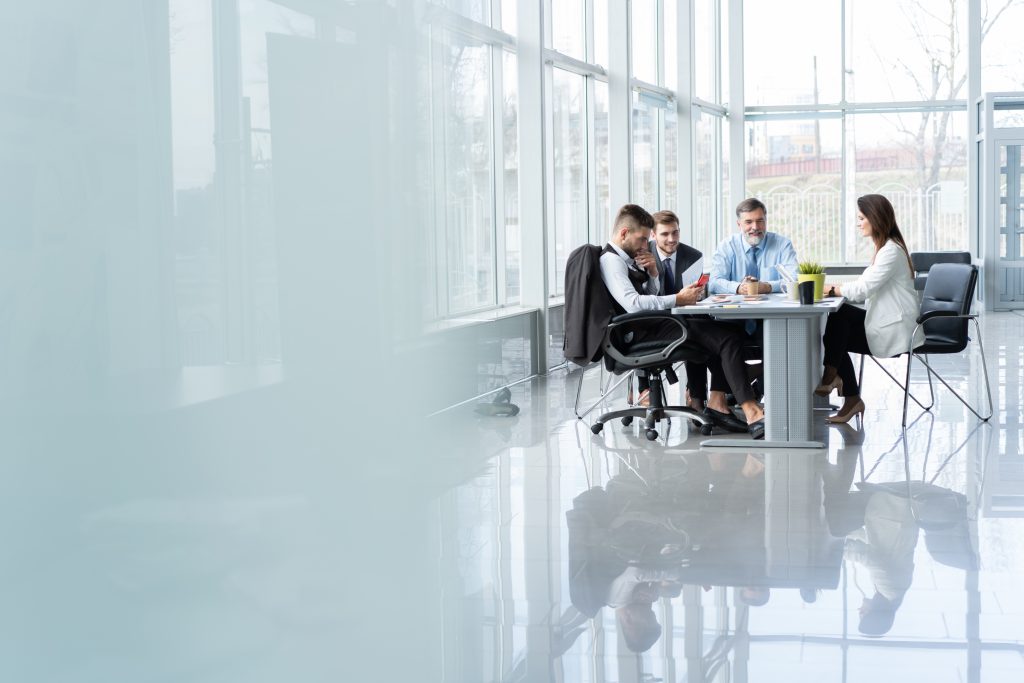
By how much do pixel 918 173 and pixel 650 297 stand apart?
11375mm

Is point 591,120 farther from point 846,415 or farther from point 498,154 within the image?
point 846,415

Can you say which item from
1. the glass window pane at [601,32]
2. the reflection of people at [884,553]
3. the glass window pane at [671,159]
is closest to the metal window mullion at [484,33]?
the glass window pane at [601,32]

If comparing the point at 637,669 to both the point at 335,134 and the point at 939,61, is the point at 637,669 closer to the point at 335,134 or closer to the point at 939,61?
the point at 335,134

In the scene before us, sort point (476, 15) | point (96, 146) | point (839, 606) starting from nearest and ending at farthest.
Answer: point (96, 146)
point (839, 606)
point (476, 15)

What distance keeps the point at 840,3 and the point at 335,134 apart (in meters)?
15.8

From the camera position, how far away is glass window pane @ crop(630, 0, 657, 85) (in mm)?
11829

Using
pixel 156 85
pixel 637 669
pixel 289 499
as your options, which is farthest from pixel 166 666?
pixel 637 669

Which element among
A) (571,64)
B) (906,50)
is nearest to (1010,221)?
(906,50)

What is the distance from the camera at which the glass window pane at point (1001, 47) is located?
15023 millimetres

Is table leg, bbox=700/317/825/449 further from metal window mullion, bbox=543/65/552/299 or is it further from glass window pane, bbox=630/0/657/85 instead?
glass window pane, bbox=630/0/657/85

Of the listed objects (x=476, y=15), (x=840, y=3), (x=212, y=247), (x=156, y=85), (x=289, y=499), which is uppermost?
(x=840, y=3)

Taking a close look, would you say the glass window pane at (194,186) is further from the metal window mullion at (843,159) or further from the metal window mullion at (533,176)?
the metal window mullion at (843,159)

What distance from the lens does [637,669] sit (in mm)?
2766

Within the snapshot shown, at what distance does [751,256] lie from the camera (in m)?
6.64
